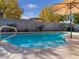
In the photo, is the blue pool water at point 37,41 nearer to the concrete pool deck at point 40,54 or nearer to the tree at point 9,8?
the concrete pool deck at point 40,54

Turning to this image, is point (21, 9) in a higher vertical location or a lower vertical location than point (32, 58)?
higher

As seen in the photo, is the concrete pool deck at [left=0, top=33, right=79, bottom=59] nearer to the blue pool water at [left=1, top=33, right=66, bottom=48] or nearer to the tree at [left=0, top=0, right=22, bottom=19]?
the blue pool water at [left=1, top=33, right=66, bottom=48]

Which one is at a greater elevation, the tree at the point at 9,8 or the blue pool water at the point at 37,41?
the tree at the point at 9,8

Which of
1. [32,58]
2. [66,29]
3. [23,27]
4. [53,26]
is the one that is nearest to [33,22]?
[23,27]

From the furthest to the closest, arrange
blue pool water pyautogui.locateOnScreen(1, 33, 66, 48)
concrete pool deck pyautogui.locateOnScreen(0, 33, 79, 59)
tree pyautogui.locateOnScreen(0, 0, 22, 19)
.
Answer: tree pyautogui.locateOnScreen(0, 0, 22, 19), blue pool water pyautogui.locateOnScreen(1, 33, 66, 48), concrete pool deck pyautogui.locateOnScreen(0, 33, 79, 59)

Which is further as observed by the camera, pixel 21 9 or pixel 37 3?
pixel 37 3

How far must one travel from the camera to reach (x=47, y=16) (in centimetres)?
3331

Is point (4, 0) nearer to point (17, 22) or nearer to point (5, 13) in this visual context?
point (5, 13)

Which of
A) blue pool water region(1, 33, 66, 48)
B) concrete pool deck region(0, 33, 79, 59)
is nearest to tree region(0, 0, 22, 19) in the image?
blue pool water region(1, 33, 66, 48)

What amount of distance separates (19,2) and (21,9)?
158cm

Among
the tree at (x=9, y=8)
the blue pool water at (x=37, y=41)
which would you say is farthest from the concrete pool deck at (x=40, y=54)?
the tree at (x=9, y=8)

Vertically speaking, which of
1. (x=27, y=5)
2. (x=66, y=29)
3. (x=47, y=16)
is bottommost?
(x=66, y=29)

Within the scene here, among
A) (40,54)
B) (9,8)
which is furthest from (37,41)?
(9,8)

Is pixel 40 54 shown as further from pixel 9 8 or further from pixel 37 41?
pixel 9 8
